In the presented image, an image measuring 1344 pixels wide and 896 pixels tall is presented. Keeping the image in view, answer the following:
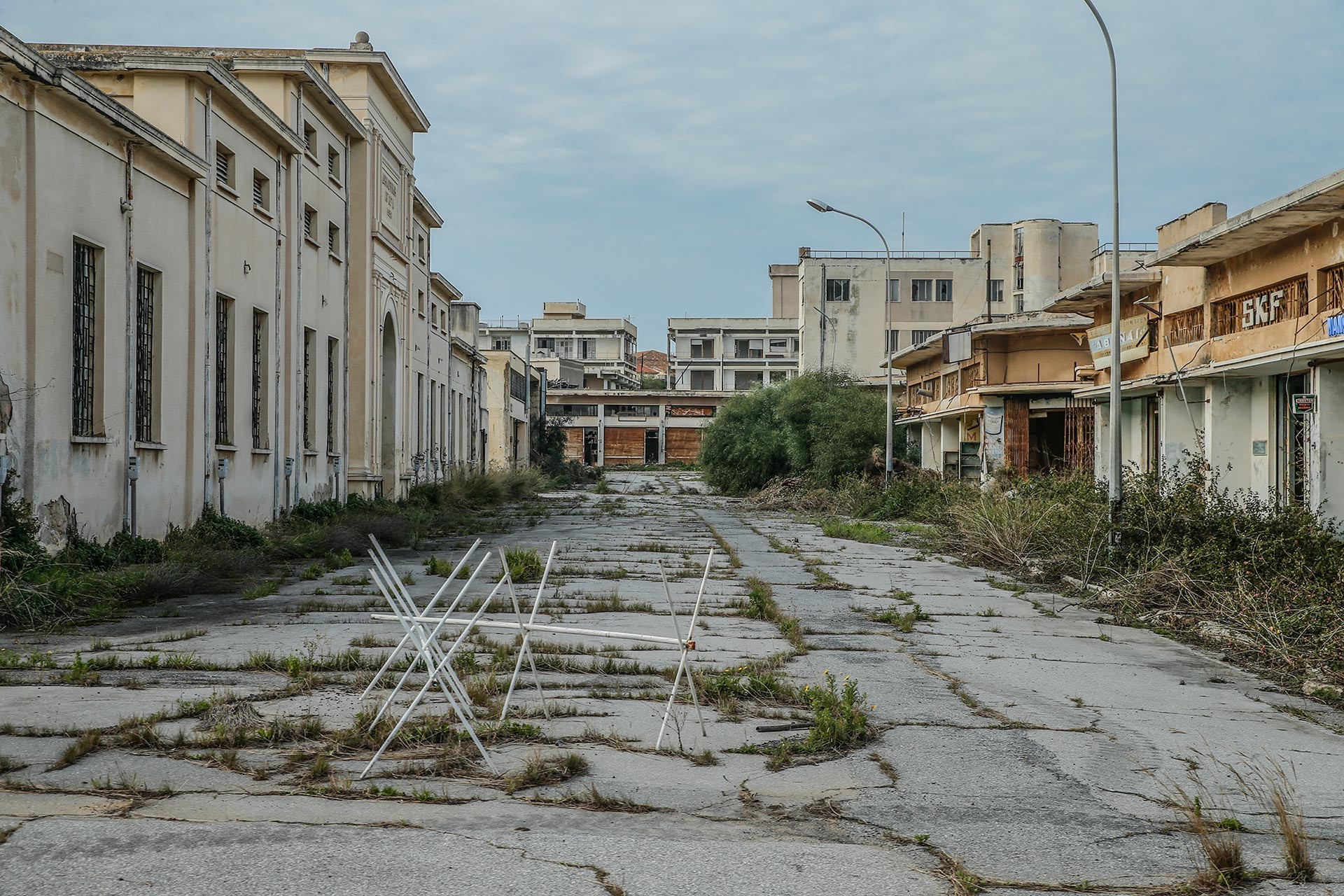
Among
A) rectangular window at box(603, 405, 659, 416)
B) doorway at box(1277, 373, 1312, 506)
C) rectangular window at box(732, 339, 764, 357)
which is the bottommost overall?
doorway at box(1277, 373, 1312, 506)

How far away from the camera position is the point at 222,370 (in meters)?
17.9

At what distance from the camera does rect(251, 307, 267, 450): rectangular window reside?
19344 mm

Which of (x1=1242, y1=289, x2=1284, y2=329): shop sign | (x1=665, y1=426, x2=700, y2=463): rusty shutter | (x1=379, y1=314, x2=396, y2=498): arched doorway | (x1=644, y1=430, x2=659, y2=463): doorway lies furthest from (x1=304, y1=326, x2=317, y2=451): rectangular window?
(x1=644, y1=430, x2=659, y2=463): doorway

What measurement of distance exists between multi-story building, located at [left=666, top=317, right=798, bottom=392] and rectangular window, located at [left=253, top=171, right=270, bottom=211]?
68.1 m

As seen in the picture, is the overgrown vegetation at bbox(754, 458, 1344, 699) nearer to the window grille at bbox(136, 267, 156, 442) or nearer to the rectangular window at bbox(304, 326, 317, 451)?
the window grille at bbox(136, 267, 156, 442)

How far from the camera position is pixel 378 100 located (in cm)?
2664

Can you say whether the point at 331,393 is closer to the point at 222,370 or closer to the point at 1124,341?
the point at 222,370

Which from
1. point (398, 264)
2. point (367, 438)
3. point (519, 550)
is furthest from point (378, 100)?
point (519, 550)

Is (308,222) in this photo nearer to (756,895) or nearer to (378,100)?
(378,100)

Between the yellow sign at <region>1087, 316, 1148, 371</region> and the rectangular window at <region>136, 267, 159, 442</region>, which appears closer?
the rectangular window at <region>136, 267, 159, 442</region>

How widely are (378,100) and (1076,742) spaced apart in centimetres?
2438

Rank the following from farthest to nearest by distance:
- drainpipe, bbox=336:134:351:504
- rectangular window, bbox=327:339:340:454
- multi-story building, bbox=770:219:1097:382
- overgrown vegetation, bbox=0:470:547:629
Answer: multi-story building, bbox=770:219:1097:382
drainpipe, bbox=336:134:351:504
rectangular window, bbox=327:339:340:454
overgrown vegetation, bbox=0:470:547:629

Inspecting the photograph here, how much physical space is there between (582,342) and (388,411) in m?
69.7

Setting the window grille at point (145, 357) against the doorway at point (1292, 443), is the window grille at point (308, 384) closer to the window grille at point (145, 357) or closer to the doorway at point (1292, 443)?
the window grille at point (145, 357)
